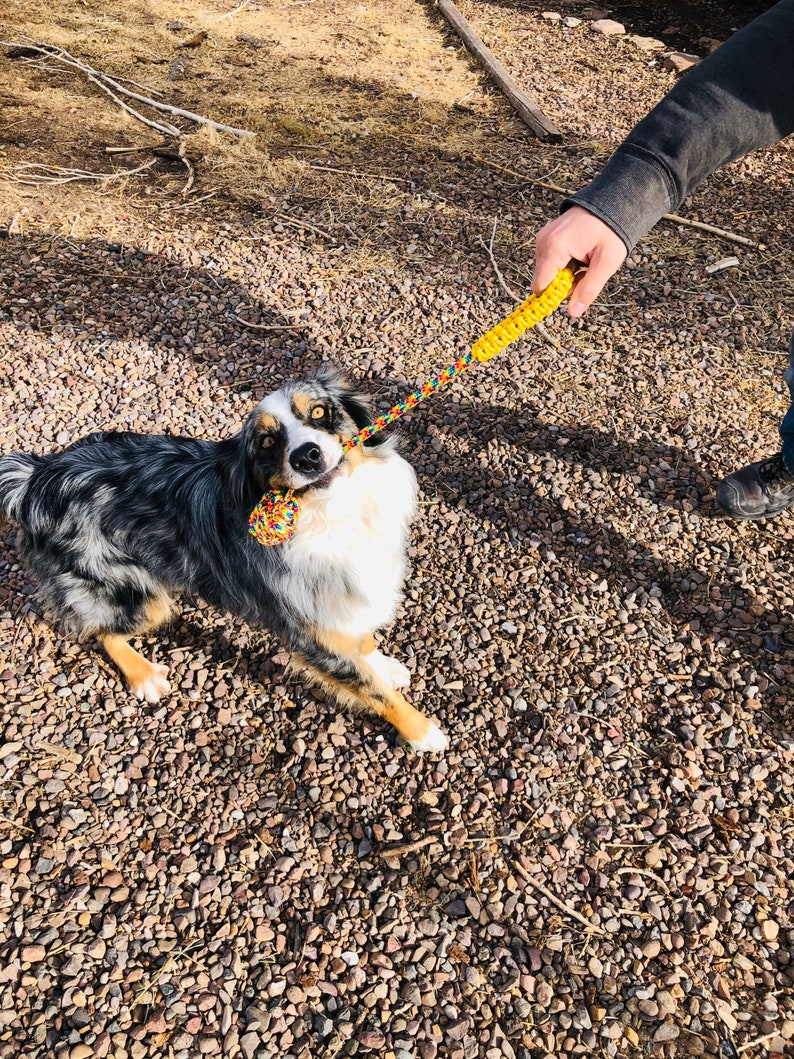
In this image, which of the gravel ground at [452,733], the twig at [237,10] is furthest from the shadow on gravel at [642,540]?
the twig at [237,10]

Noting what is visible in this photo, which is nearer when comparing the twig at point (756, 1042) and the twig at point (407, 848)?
the twig at point (756, 1042)

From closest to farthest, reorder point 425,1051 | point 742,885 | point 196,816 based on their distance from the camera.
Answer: point 425,1051, point 742,885, point 196,816

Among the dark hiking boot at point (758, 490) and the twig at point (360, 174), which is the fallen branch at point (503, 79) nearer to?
the twig at point (360, 174)

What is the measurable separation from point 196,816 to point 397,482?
1548mm

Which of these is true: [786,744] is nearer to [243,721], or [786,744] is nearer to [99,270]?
[243,721]

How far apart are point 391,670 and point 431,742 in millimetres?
373

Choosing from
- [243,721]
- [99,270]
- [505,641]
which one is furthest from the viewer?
[99,270]

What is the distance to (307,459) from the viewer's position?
2.20 meters

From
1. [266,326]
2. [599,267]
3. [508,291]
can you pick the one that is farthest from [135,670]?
[508,291]

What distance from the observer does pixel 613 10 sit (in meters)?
8.26

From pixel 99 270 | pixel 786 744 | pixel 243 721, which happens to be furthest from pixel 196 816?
pixel 99 270

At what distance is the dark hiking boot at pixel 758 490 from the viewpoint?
3357mm

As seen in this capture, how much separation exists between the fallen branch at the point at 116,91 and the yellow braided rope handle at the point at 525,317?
16.9 feet

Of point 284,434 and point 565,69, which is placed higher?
point 565,69
